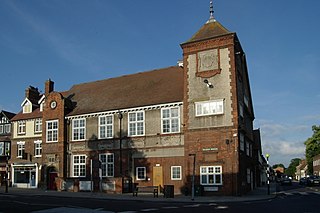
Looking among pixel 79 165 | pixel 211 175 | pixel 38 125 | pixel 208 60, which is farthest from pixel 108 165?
pixel 208 60

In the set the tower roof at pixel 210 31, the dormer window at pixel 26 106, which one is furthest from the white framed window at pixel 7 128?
the tower roof at pixel 210 31

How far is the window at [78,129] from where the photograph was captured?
120 feet

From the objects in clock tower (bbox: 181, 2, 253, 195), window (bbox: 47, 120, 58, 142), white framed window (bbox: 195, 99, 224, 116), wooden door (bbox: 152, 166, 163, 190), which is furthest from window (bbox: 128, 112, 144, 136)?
window (bbox: 47, 120, 58, 142)

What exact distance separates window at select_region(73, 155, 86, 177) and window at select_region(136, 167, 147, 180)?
6443mm

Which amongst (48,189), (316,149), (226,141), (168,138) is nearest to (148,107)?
(168,138)

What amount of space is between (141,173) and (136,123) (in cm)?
459

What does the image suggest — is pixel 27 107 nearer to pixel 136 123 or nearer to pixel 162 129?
pixel 136 123

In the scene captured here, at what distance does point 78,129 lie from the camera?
122 ft

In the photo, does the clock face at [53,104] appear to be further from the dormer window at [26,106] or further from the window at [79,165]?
the dormer window at [26,106]

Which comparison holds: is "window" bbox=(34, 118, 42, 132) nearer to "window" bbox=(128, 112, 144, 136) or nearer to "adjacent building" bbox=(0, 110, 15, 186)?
"adjacent building" bbox=(0, 110, 15, 186)

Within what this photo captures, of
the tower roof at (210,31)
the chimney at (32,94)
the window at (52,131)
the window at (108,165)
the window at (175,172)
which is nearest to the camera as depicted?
the window at (175,172)

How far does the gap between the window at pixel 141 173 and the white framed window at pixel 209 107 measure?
23.7 feet

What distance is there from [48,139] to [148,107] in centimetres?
1295

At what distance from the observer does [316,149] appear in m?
99.8
